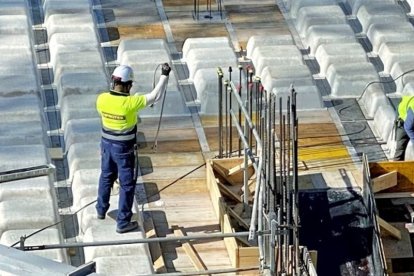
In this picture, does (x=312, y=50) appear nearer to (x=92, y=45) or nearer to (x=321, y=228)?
(x=92, y=45)

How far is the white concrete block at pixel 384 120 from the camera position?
690 inches

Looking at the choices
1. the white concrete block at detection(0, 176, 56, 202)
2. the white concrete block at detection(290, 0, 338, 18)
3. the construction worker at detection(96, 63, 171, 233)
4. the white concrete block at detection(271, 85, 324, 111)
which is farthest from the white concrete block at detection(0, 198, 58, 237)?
the white concrete block at detection(290, 0, 338, 18)

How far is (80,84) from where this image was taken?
60.3 ft

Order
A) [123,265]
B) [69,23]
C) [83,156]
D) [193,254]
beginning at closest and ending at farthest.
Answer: [123,265] < [193,254] < [83,156] < [69,23]

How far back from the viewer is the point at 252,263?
46.1ft

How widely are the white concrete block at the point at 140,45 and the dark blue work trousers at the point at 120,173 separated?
17.0 ft

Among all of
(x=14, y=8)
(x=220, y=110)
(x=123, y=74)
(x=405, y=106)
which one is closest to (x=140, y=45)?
(x=14, y=8)

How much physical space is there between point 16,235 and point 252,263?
2626mm

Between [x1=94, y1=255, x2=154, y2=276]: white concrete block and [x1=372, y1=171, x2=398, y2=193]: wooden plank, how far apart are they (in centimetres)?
326

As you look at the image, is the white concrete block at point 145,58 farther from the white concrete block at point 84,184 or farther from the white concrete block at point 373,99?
the white concrete block at point 84,184

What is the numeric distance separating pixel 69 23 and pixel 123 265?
708 centimetres

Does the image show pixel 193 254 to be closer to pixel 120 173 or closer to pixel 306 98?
pixel 120 173

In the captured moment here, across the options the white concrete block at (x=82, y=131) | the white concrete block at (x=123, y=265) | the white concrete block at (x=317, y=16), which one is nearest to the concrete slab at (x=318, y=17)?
the white concrete block at (x=317, y=16)

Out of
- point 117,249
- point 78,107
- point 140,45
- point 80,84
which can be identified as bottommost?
point 117,249
